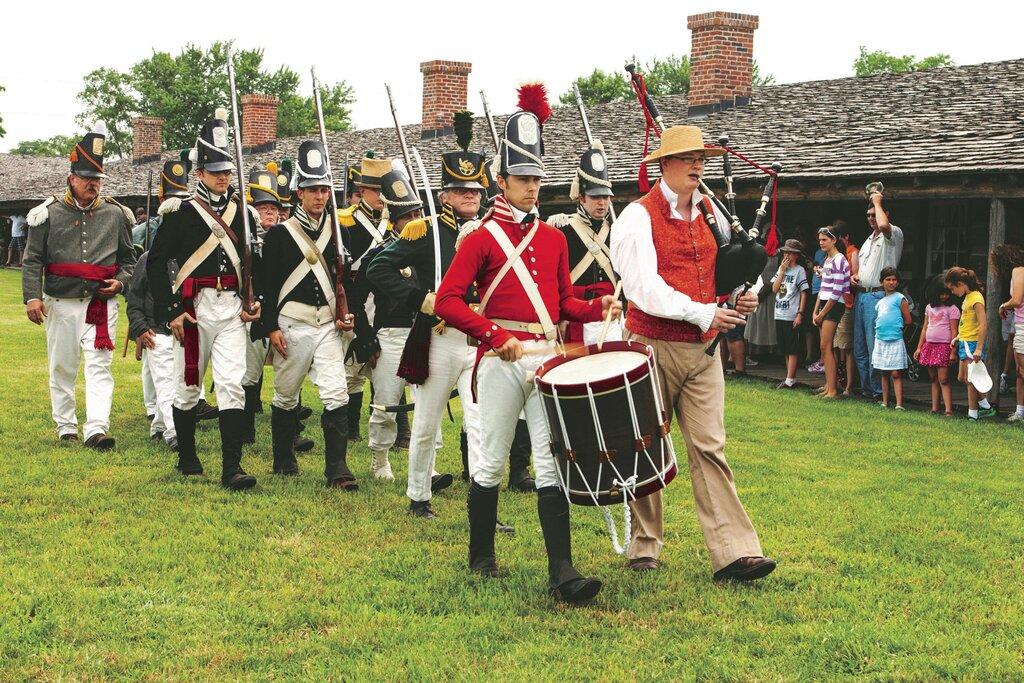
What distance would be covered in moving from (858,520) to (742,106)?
16225 millimetres

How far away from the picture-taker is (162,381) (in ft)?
31.3

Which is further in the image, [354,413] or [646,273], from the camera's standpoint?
[354,413]

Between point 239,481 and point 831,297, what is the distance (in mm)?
8037

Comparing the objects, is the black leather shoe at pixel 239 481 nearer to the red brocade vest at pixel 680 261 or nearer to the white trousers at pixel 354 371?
the white trousers at pixel 354 371

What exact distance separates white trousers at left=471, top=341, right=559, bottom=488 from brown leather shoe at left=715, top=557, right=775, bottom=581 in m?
0.98

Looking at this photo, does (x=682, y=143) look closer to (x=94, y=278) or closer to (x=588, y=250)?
(x=588, y=250)

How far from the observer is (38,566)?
232 inches

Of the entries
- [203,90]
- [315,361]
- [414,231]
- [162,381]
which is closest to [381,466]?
[315,361]

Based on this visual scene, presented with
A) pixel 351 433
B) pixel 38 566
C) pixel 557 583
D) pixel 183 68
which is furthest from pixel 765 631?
pixel 183 68

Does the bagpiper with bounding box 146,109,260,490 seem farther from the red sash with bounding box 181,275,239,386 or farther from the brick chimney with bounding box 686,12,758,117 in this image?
the brick chimney with bounding box 686,12,758,117

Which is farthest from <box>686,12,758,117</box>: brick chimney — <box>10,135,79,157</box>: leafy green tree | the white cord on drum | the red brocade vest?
<box>10,135,79,157</box>: leafy green tree

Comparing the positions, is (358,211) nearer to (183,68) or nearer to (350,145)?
(350,145)

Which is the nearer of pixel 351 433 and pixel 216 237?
pixel 216 237

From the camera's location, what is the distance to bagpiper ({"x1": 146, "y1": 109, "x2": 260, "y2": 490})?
7.89 m
